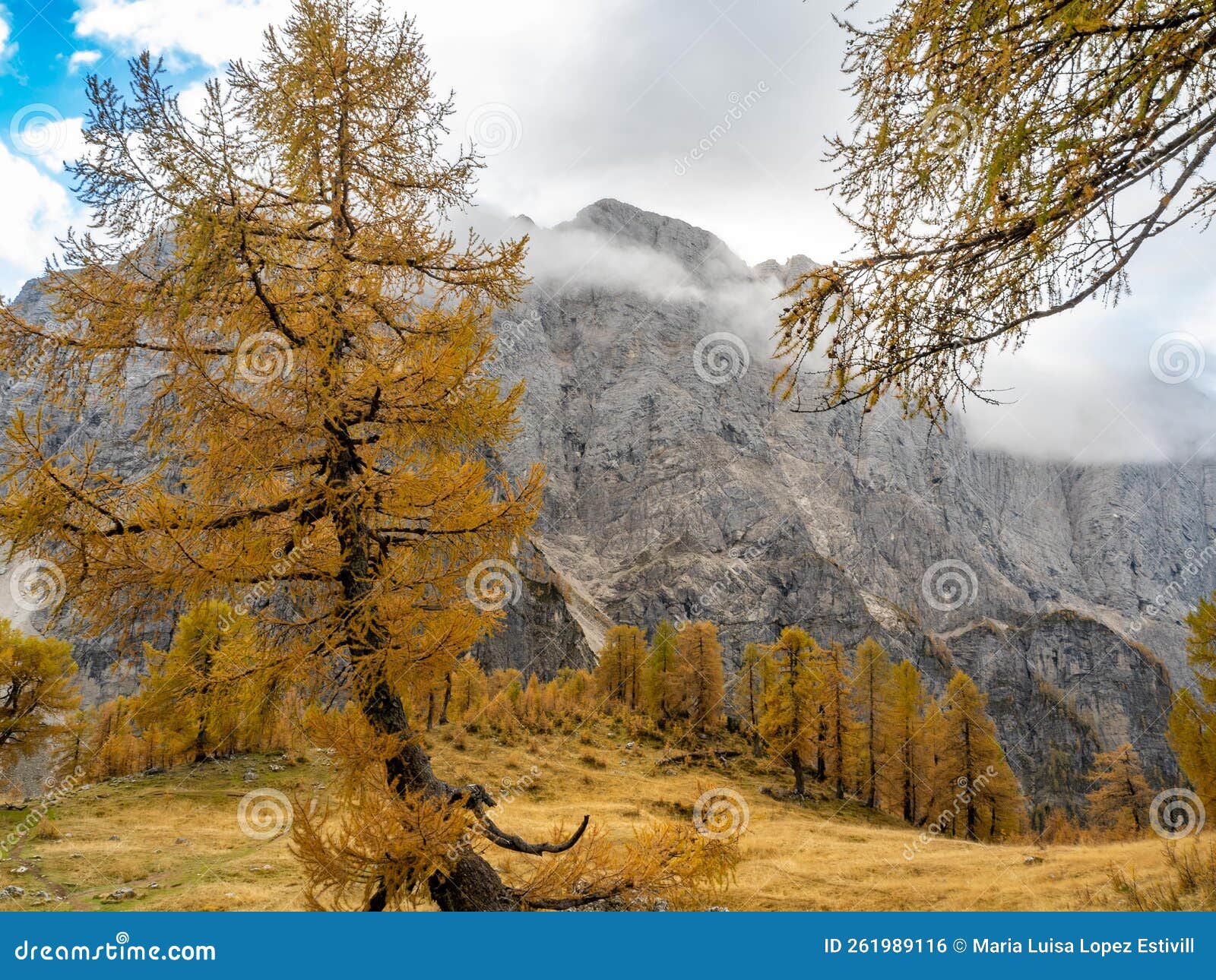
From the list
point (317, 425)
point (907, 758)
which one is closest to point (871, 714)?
point (907, 758)

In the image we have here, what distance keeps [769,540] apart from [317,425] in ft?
495

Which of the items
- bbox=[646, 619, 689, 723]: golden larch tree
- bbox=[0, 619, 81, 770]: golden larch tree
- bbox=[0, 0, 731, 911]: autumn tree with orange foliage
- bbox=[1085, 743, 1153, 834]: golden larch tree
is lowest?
bbox=[1085, 743, 1153, 834]: golden larch tree

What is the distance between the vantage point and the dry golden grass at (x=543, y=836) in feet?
36.6

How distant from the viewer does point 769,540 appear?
150 m

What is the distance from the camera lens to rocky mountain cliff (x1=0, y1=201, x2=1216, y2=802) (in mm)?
134250

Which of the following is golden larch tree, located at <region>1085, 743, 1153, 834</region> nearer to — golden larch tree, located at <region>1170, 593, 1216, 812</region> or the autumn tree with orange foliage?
golden larch tree, located at <region>1170, 593, 1216, 812</region>

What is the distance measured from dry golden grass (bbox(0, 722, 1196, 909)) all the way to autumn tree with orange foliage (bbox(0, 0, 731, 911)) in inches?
248

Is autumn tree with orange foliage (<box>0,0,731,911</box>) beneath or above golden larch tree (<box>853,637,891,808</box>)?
above

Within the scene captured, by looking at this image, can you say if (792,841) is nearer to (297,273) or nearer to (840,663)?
(840,663)

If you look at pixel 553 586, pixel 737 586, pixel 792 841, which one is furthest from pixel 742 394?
pixel 792 841

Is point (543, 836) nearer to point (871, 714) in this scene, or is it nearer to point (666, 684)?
point (666, 684)

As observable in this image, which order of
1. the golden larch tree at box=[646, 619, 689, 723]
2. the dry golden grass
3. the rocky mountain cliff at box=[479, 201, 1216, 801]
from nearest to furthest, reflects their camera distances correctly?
the dry golden grass < the golden larch tree at box=[646, 619, 689, 723] < the rocky mountain cliff at box=[479, 201, 1216, 801]

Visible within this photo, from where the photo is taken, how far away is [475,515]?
18.9 ft

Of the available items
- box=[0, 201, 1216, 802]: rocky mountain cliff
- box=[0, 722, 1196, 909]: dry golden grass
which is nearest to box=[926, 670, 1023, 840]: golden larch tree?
box=[0, 722, 1196, 909]: dry golden grass
